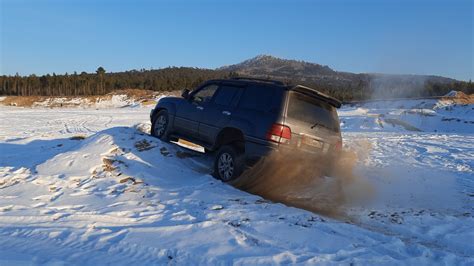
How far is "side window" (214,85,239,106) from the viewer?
28.8ft

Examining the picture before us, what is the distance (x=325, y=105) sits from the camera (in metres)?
8.33

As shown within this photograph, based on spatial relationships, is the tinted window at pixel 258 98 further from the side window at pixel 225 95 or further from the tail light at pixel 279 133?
the tail light at pixel 279 133

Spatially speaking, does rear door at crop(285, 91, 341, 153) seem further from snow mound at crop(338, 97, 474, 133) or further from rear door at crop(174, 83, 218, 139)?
snow mound at crop(338, 97, 474, 133)

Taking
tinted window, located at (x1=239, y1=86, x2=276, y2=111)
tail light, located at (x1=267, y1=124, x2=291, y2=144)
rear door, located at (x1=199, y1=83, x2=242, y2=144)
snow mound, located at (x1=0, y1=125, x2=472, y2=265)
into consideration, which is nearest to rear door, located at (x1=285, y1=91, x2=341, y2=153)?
tail light, located at (x1=267, y1=124, x2=291, y2=144)

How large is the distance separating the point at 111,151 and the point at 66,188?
Result: 1672 millimetres

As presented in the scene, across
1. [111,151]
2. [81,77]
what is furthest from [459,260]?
[81,77]

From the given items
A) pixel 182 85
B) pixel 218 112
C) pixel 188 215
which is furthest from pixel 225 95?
pixel 182 85

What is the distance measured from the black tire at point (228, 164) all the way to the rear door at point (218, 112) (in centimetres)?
55

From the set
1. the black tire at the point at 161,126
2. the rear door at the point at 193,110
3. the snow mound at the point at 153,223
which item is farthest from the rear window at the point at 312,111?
the black tire at the point at 161,126

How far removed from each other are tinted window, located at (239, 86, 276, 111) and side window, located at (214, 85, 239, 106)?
0.34 m

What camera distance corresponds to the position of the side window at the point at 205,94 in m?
9.38

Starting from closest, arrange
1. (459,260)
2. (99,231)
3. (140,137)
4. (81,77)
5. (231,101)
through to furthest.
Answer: (459,260)
(99,231)
(231,101)
(140,137)
(81,77)

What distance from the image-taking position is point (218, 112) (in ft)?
29.0

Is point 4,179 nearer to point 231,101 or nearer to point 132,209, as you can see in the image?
point 132,209
